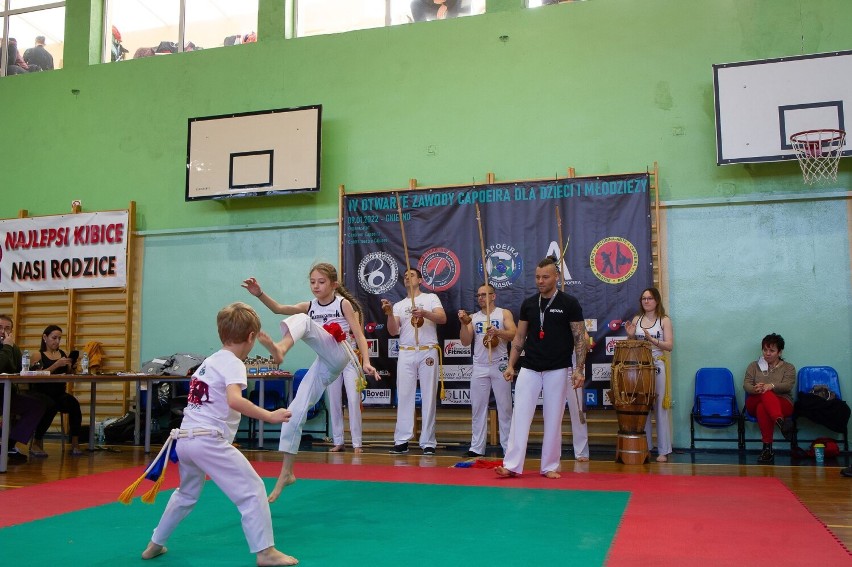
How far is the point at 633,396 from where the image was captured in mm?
7223

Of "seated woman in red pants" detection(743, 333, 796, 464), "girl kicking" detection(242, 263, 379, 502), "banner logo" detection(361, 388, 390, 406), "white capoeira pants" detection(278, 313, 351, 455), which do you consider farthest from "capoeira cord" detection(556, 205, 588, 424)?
"white capoeira pants" detection(278, 313, 351, 455)

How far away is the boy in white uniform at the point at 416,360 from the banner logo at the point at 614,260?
6.01 ft

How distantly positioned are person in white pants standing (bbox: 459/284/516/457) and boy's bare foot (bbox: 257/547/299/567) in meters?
4.52

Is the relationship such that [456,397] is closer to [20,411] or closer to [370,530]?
[20,411]

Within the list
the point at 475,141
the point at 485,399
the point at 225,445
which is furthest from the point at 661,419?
the point at 225,445

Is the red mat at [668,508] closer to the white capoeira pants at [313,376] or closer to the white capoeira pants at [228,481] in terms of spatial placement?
the white capoeira pants at [313,376]

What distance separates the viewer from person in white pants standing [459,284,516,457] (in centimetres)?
779

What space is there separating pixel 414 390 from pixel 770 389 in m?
3.63

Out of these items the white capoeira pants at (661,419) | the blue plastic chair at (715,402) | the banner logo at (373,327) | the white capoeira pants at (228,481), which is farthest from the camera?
the banner logo at (373,327)

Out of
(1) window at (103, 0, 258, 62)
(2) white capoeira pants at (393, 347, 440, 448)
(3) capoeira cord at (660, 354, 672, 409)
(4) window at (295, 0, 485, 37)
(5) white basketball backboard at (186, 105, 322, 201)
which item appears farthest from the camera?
(1) window at (103, 0, 258, 62)

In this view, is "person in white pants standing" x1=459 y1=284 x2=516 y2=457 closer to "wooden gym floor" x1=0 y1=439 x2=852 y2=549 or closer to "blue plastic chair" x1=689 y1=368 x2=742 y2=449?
"wooden gym floor" x1=0 y1=439 x2=852 y2=549

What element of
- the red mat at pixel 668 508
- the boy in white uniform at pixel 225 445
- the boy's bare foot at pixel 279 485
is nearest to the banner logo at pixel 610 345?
the red mat at pixel 668 508

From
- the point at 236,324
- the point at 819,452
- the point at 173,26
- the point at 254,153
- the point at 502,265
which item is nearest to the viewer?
the point at 236,324

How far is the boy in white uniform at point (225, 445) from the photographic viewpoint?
130 inches
